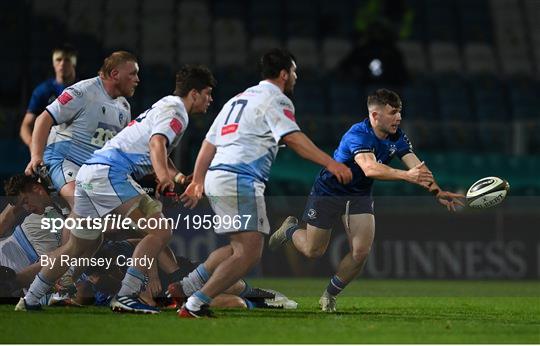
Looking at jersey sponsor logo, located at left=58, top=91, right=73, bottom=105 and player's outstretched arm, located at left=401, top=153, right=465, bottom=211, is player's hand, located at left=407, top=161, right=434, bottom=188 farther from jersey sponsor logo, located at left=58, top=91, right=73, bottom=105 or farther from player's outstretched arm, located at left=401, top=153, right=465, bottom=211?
jersey sponsor logo, located at left=58, top=91, right=73, bottom=105

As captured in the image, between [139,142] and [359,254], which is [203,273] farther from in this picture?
[359,254]

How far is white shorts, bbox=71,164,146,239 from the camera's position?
960 cm

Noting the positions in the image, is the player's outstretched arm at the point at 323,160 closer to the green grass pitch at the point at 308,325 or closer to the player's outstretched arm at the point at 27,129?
the green grass pitch at the point at 308,325

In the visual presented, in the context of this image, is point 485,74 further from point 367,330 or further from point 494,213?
point 367,330

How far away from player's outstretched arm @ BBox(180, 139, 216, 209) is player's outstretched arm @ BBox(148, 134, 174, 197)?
0.70 ft

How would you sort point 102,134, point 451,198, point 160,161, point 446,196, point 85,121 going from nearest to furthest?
1. point 160,161
2. point 446,196
3. point 451,198
4. point 85,121
5. point 102,134

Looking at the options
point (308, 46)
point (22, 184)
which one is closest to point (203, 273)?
point (22, 184)

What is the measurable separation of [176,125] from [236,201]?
79 cm

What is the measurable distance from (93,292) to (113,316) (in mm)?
1291

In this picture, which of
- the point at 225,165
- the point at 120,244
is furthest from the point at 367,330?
the point at 120,244

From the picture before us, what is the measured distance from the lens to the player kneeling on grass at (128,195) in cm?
958

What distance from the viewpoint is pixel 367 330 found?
855cm

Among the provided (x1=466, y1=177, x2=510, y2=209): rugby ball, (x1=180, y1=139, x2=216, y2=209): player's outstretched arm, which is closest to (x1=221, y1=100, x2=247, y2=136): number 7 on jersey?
(x1=180, y1=139, x2=216, y2=209): player's outstretched arm

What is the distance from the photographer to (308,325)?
29.0 feet
